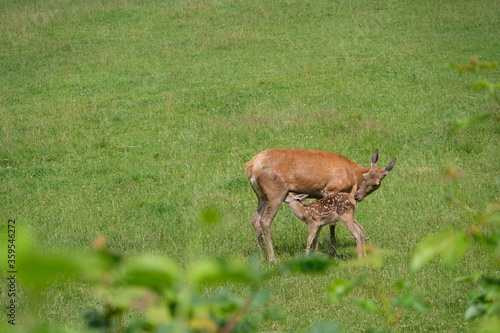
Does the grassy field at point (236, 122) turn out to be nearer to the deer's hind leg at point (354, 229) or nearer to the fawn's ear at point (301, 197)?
the deer's hind leg at point (354, 229)

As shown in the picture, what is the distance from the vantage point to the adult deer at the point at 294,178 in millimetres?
10336

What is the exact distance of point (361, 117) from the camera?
1708 cm

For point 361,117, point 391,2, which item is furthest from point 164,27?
point 361,117

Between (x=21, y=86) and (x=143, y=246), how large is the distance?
12.9 m

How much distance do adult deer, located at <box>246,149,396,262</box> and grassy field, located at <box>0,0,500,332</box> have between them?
52cm

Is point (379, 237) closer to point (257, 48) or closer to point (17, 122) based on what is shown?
point (17, 122)

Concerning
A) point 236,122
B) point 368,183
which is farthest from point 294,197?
point 236,122

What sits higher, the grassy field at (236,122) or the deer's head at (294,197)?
the deer's head at (294,197)

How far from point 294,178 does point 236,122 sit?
6.97m

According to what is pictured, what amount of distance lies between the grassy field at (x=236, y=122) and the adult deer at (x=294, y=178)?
20.6 inches

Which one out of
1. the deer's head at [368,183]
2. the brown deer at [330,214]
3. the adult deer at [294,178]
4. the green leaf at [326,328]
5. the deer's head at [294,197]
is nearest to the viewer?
the green leaf at [326,328]

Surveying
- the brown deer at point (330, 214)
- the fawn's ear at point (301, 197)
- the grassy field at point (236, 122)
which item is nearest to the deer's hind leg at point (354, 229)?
the brown deer at point (330, 214)

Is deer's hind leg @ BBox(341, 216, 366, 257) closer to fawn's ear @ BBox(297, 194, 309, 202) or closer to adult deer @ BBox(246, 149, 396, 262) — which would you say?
adult deer @ BBox(246, 149, 396, 262)

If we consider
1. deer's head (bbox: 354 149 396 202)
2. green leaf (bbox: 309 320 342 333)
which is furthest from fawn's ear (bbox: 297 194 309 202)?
green leaf (bbox: 309 320 342 333)
